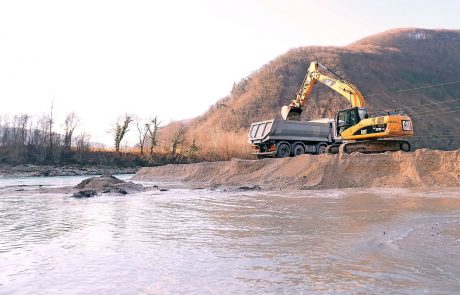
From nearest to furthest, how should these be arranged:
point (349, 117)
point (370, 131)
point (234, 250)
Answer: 1. point (234, 250)
2. point (370, 131)
3. point (349, 117)

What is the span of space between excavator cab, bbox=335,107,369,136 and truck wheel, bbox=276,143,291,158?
3798mm

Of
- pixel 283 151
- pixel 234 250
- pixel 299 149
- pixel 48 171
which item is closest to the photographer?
pixel 234 250

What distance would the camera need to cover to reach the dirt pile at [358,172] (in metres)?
14.2

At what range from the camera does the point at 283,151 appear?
77.7 ft

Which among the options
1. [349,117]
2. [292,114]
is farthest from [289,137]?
[349,117]

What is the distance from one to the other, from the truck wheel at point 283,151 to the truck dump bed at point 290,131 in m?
0.41

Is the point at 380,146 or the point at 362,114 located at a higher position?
the point at 362,114

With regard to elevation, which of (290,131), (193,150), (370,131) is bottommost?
(370,131)

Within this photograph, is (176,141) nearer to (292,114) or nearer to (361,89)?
(292,114)

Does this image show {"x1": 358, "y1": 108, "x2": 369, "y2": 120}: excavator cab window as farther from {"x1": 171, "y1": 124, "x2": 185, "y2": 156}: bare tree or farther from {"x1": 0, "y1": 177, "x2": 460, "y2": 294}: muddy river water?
{"x1": 171, "y1": 124, "x2": 185, "y2": 156}: bare tree

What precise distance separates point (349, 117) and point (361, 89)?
194ft

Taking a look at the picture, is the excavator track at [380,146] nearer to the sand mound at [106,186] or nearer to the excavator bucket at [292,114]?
the excavator bucket at [292,114]

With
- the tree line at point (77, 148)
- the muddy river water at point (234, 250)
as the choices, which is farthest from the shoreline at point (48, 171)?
the muddy river water at point (234, 250)

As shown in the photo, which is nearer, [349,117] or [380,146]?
[380,146]
